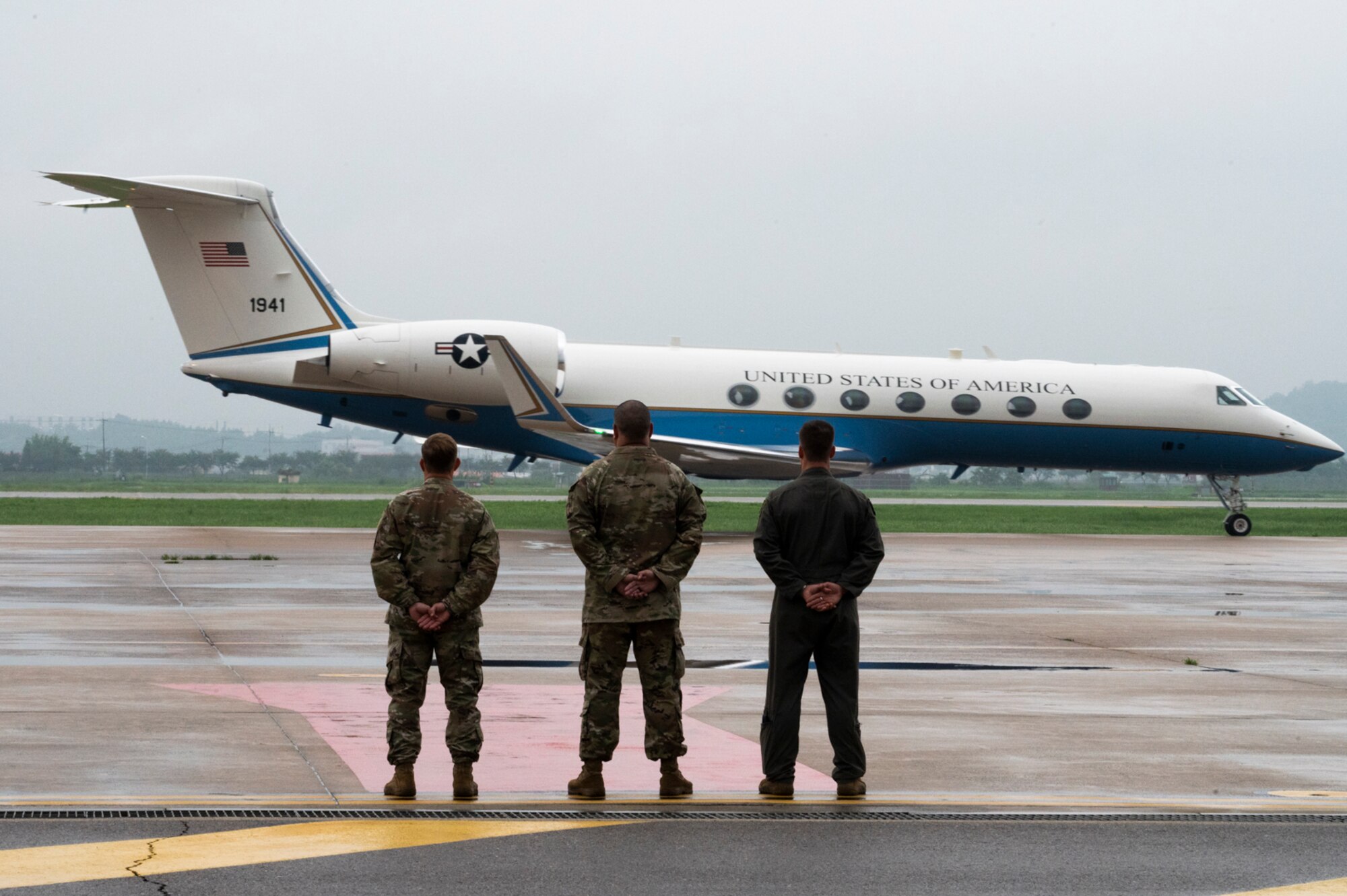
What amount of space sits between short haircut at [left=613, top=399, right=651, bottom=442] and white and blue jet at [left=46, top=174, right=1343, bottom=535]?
19847 mm

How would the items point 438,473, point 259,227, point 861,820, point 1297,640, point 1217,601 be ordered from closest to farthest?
point 861,820 → point 438,473 → point 1297,640 → point 1217,601 → point 259,227

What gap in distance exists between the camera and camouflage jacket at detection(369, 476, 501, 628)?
7.62 meters

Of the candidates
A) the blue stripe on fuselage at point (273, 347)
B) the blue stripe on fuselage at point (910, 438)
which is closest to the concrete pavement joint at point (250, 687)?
the blue stripe on fuselage at point (273, 347)

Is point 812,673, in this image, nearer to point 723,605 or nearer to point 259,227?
point 723,605

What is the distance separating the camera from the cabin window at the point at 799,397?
31656mm

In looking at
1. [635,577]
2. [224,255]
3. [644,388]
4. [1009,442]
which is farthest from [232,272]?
[635,577]

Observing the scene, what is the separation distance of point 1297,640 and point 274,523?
78.1 feet

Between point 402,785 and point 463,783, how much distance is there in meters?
0.28

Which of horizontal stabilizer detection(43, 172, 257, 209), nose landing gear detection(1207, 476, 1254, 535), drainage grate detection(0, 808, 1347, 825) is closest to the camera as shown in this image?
drainage grate detection(0, 808, 1347, 825)

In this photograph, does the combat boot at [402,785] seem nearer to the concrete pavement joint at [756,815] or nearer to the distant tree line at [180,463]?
the concrete pavement joint at [756,815]

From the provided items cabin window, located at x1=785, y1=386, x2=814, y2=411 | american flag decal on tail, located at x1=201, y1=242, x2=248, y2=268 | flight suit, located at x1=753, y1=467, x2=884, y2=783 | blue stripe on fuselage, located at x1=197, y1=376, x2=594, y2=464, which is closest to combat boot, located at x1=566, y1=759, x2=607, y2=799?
flight suit, located at x1=753, y1=467, x2=884, y2=783

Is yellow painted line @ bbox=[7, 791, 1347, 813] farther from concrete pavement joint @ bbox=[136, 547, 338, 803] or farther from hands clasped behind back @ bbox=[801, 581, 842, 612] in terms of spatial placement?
hands clasped behind back @ bbox=[801, 581, 842, 612]

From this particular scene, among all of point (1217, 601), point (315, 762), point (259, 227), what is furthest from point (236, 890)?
point (259, 227)

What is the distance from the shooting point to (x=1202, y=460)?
33.3 m
